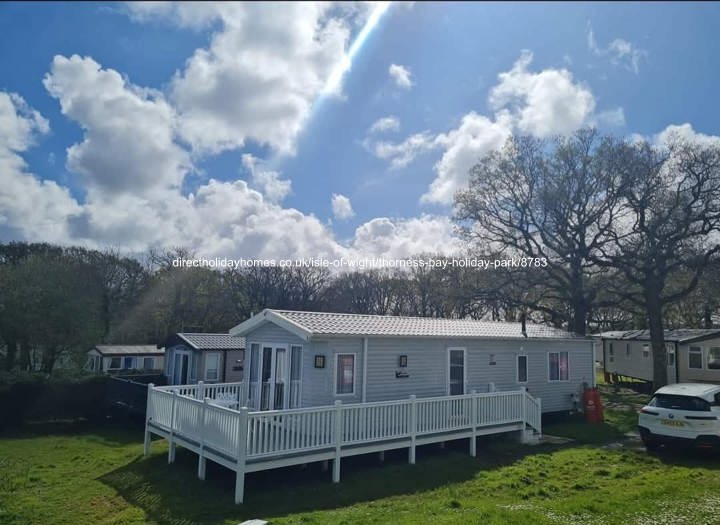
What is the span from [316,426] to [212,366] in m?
13.7

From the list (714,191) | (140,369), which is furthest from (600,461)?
(140,369)

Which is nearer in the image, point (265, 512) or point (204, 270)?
point (265, 512)

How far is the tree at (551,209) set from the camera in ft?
78.2

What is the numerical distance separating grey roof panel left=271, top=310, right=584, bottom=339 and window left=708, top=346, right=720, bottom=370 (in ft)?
36.1

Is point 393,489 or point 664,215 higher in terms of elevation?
point 664,215

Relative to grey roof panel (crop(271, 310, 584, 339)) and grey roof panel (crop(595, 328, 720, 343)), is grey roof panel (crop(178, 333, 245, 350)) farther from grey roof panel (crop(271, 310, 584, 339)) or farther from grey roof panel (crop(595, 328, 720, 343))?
grey roof panel (crop(595, 328, 720, 343))

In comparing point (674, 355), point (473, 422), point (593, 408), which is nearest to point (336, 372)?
point (473, 422)

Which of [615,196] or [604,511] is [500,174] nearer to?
[615,196]

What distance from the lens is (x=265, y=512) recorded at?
7719 mm

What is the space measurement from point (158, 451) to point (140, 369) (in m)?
17.5

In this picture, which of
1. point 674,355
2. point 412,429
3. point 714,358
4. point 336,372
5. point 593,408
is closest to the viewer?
point 412,429

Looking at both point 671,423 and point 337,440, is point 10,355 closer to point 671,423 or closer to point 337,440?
point 337,440

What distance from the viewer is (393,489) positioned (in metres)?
8.96

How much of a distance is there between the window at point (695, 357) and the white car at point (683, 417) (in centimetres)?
→ 1542
